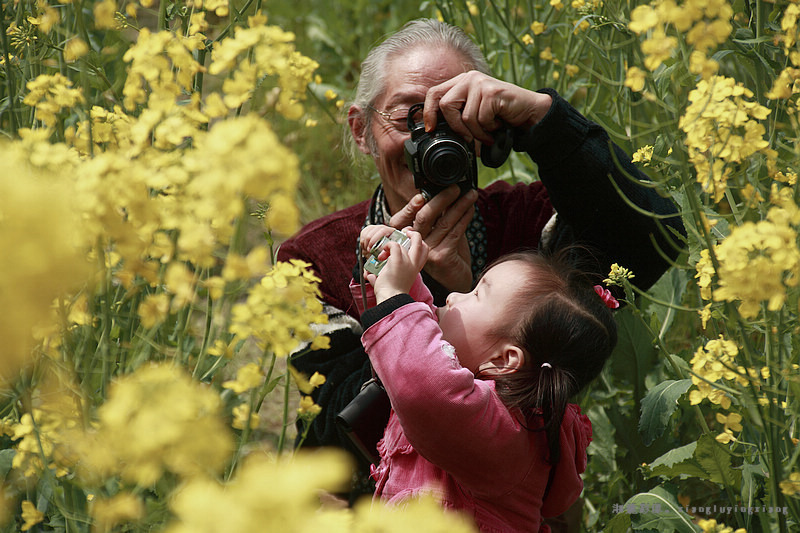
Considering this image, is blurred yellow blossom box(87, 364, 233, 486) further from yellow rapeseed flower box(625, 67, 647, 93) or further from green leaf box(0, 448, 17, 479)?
green leaf box(0, 448, 17, 479)

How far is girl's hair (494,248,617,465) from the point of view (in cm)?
110

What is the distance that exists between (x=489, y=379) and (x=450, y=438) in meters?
0.17

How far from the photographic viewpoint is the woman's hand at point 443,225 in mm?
1362

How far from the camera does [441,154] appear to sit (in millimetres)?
1291

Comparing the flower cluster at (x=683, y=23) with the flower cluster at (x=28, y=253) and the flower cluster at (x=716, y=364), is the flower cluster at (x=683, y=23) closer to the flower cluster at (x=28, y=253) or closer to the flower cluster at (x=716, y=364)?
the flower cluster at (x=716, y=364)

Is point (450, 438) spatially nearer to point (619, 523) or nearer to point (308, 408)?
point (308, 408)

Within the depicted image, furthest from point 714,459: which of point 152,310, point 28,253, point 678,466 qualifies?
point 28,253

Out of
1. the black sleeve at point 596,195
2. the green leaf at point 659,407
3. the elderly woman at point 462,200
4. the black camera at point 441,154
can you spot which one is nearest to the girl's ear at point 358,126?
the elderly woman at point 462,200

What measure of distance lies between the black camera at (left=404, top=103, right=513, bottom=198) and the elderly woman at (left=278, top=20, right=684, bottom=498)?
21mm

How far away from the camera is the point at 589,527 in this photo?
5.64 ft

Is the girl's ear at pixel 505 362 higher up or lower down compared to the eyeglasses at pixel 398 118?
lower down

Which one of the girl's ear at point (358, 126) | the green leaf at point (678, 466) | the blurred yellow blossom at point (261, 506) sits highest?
the blurred yellow blossom at point (261, 506)

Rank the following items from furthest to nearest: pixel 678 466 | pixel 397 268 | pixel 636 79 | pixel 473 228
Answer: pixel 473 228, pixel 678 466, pixel 397 268, pixel 636 79

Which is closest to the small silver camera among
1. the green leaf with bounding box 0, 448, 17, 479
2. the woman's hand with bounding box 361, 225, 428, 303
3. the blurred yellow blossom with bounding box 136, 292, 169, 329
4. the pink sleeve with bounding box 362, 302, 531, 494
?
the woman's hand with bounding box 361, 225, 428, 303
